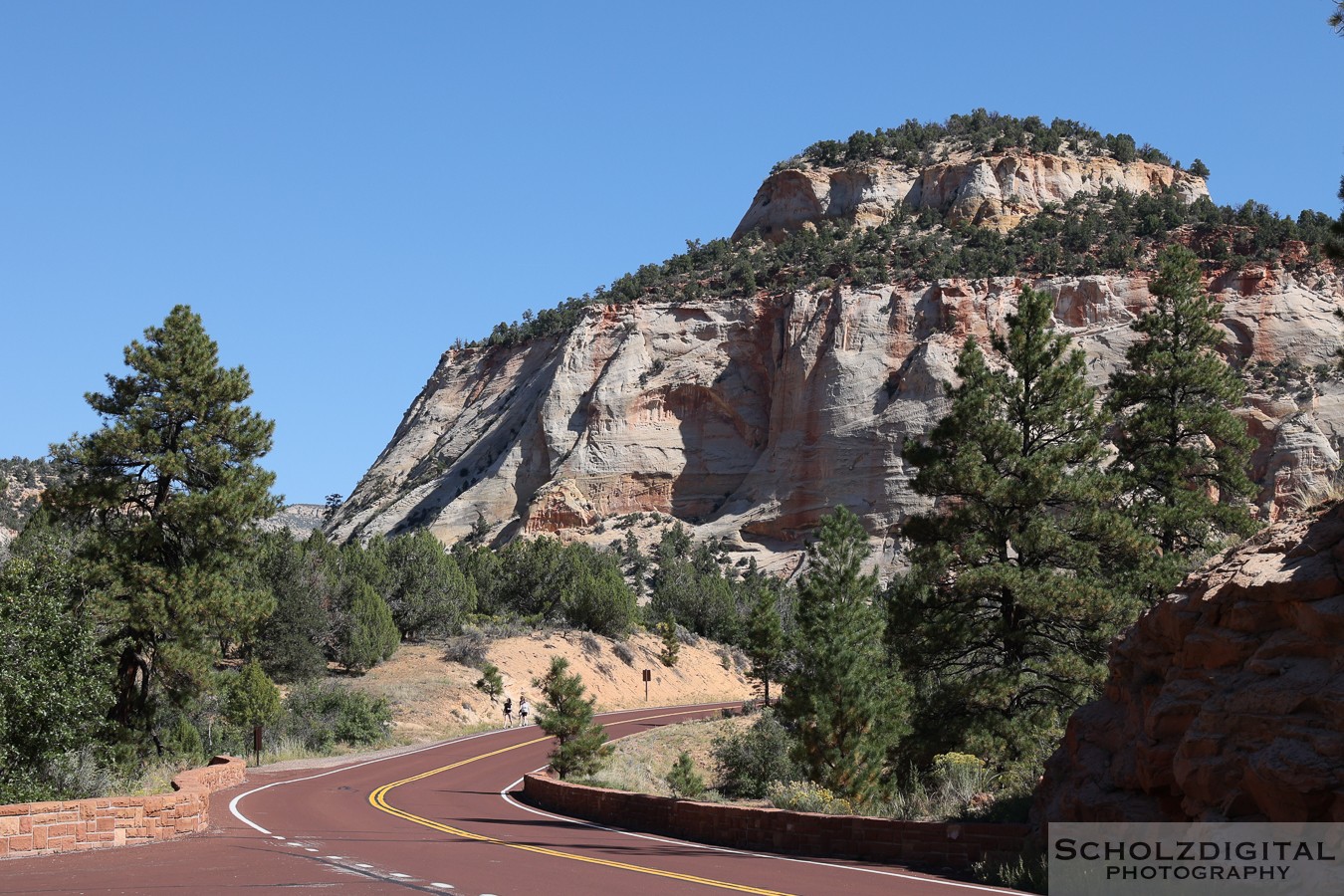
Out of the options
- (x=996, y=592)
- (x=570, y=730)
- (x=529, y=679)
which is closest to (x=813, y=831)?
(x=996, y=592)

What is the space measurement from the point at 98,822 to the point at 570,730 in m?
13.4

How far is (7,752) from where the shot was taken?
16109 millimetres

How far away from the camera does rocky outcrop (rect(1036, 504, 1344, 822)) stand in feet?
32.0

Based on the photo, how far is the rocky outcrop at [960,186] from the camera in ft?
319

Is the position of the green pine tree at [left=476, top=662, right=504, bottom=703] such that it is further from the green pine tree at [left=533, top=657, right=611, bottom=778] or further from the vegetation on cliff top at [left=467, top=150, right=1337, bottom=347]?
the vegetation on cliff top at [left=467, top=150, right=1337, bottom=347]

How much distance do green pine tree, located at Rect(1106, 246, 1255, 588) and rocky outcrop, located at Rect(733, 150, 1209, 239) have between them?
2766 inches

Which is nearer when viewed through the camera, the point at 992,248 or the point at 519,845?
→ the point at 519,845

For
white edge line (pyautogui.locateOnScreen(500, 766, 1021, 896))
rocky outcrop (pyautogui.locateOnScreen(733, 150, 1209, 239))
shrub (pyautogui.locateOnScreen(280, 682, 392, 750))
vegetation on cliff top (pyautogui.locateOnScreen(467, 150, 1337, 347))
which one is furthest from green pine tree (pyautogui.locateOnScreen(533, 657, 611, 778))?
rocky outcrop (pyautogui.locateOnScreen(733, 150, 1209, 239))

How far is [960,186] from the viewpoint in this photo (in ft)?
327

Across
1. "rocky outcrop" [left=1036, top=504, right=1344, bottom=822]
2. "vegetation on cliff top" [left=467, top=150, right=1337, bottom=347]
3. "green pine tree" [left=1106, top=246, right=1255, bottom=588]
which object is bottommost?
"rocky outcrop" [left=1036, top=504, right=1344, bottom=822]

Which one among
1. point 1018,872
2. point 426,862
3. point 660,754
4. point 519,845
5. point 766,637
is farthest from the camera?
point 766,637

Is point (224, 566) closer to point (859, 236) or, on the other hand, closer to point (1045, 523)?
point (1045, 523)

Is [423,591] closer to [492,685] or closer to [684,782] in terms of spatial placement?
[492,685]

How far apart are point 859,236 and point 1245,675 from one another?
90498 mm
